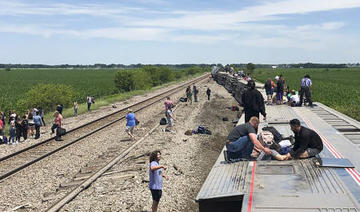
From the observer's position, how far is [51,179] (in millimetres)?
11695

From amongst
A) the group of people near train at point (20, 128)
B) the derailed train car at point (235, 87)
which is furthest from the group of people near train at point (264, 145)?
the derailed train car at point (235, 87)

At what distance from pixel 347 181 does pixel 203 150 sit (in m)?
8.92

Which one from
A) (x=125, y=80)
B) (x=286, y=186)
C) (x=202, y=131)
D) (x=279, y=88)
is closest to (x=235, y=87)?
(x=279, y=88)

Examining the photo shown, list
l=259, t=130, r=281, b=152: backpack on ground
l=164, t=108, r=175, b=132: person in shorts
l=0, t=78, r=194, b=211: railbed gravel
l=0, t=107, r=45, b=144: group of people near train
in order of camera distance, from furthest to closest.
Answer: l=164, t=108, r=175, b=132: person in shorts, l=0, t=107, r=45, b=144: group of people near train, l=0, t=78, r=194, b=211: railbed gravel, l=259, t=130, r=281, b=152: backpack on ground

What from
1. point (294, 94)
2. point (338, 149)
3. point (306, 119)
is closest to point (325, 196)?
point (338, 149)

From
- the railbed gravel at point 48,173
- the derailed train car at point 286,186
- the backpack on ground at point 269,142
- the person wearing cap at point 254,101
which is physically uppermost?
the person wearing cap at point 254,101

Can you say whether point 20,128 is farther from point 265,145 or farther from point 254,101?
point 265,145

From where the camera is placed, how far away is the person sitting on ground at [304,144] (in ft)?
27.1

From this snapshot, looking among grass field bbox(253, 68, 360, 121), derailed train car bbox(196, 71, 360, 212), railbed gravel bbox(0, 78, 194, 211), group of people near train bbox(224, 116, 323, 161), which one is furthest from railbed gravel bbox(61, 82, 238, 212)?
grass field bbox(253, 68, 360, 121)

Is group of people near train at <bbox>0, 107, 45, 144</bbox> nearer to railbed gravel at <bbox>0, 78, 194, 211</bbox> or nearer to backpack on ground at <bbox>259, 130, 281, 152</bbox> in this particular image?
railbed gravel at <bbox>0, 78, 194, 211</bbox>

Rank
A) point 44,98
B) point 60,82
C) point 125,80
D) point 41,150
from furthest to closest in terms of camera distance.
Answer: point 60,82 < point 125,80 < point 44,98 < point 41,150

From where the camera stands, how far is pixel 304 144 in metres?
8.27

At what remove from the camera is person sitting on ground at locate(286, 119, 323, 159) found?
827 centimetres

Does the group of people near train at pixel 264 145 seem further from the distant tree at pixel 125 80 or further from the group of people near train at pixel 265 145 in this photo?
the distant tree at pixel 125 80
